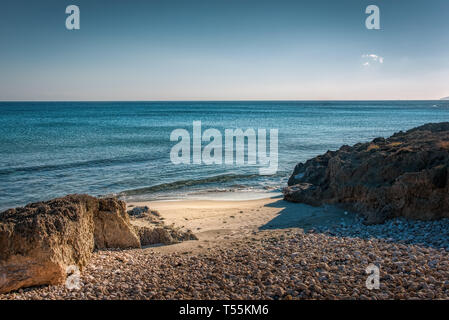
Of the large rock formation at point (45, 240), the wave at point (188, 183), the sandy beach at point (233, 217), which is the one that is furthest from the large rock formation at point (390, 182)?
the large rock formation at point (45, 240)

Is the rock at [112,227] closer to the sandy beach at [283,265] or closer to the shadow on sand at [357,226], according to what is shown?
the sandy beach at [283,265]

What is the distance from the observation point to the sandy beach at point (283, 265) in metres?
5.46

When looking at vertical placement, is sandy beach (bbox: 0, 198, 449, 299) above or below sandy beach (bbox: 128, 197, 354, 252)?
above

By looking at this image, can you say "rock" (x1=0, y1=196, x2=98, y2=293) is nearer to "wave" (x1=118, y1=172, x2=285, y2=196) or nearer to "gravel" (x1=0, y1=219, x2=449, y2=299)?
"gravel" (x1=0, y1=219, x2=449, y2=299)

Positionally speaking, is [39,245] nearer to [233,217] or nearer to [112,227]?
[112,227]

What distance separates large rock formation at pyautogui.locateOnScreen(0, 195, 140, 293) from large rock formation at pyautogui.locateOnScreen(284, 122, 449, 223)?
7.50 m

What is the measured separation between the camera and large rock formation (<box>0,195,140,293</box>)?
569cm

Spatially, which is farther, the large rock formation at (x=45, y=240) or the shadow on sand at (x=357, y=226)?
the shadow on sand at (x=357, y=226)

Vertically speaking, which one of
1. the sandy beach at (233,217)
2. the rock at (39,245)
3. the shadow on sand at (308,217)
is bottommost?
the sandy beach at (233,217)

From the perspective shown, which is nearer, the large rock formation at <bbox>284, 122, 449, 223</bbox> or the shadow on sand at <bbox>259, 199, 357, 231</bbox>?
the large rock formation at <bbox>284, 122, 449, 223</bbox>

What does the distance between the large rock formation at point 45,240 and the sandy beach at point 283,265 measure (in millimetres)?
249

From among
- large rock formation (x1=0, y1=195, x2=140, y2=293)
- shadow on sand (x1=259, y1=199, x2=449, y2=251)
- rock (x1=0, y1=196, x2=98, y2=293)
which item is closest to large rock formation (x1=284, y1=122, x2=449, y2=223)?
shadow on sand (x1=259, y1=199, x2=449, y2=251)

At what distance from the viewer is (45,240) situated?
5.92m
